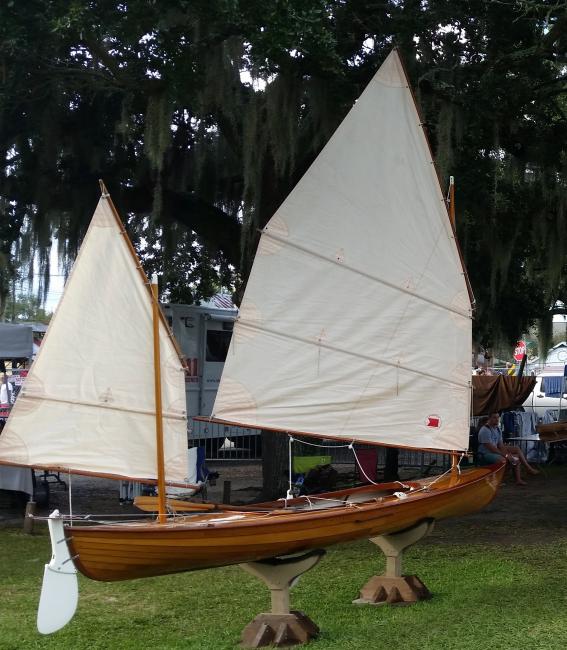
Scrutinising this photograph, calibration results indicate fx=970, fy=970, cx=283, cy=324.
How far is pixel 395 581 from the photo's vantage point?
7281mm

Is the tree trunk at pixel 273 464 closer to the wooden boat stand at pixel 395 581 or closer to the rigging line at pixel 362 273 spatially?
the rigging line at pixel 362 273

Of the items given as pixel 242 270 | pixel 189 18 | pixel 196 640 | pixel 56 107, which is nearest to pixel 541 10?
pixel 189 18

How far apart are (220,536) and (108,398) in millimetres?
1322

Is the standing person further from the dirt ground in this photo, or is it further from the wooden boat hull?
the wooden boat hull

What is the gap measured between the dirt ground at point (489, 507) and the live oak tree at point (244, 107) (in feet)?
10.2

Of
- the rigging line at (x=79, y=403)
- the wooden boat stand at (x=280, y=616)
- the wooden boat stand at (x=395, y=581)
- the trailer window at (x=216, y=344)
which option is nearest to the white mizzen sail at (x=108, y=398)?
the rigging line at (x=79, y=403)

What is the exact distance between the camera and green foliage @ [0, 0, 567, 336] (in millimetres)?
9742

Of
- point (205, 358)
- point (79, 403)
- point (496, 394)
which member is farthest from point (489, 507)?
point (79, 403)

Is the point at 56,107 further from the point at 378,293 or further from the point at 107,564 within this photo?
the point at 107,564

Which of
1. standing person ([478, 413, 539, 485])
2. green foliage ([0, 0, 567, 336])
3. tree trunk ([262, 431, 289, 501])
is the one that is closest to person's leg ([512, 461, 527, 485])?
standing person ([478, 413, 539, 485])

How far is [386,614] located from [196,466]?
513 cm

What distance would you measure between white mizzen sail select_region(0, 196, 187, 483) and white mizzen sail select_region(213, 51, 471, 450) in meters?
0.91

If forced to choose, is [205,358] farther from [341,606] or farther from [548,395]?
[548,395]

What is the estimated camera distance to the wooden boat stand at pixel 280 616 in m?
6.04
